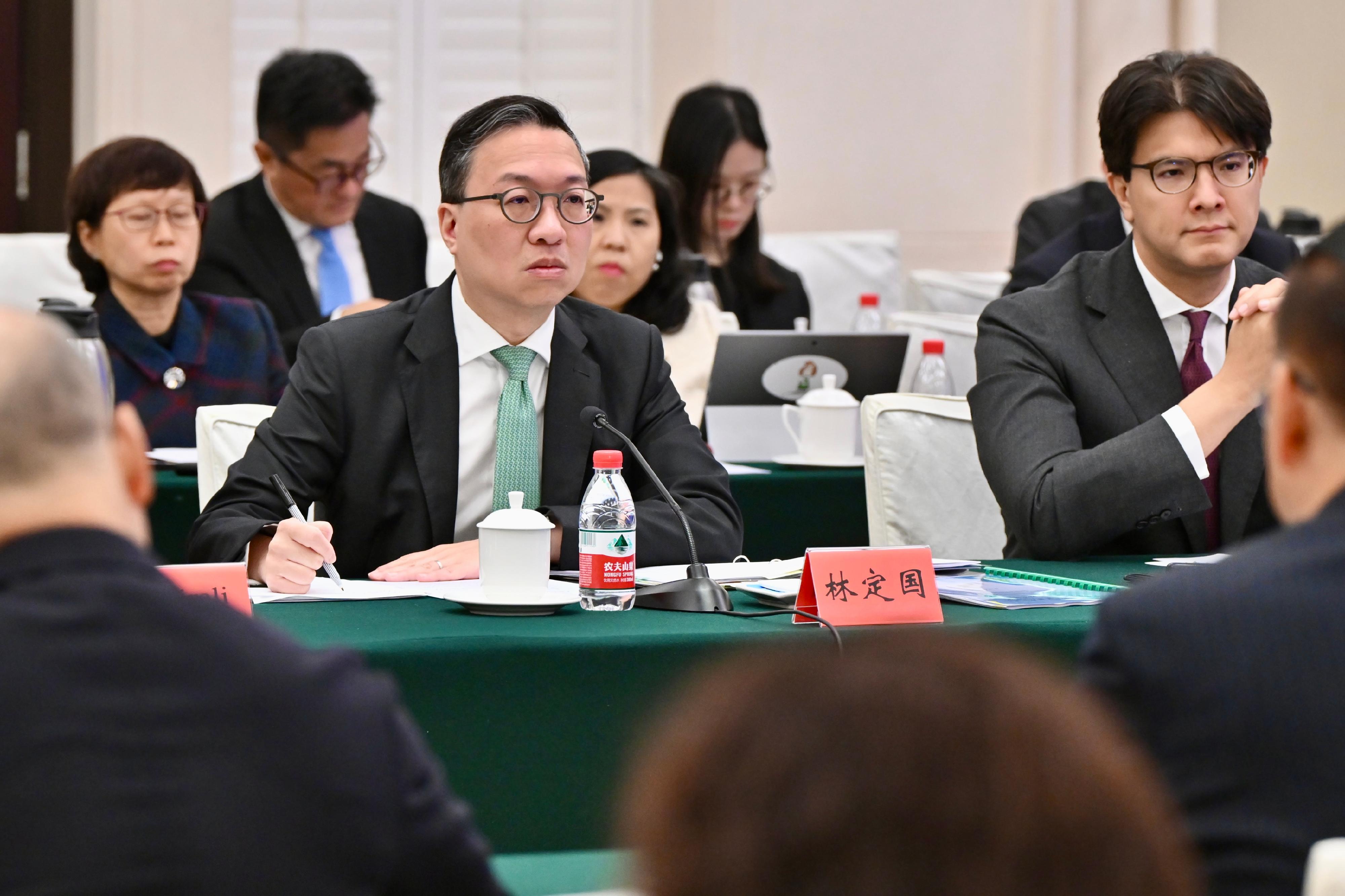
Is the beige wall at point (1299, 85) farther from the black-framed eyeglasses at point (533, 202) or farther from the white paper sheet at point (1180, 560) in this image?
the black-framed eyeglasses at point (533, 202)

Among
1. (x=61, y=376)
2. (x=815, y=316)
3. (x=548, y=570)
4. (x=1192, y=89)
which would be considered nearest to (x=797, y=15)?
(x=815, y=316)

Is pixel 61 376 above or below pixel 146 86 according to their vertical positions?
below

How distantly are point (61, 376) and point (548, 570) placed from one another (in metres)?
1.01

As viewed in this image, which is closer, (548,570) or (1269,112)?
(548,570)

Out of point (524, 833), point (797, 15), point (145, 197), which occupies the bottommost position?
point (524, 833)

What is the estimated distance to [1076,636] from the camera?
163cm

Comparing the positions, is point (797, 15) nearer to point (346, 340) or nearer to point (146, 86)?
point (146, 86)

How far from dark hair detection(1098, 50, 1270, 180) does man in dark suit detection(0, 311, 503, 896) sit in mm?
1868

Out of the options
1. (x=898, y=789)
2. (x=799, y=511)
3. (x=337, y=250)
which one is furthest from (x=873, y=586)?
(x=337, y=250)

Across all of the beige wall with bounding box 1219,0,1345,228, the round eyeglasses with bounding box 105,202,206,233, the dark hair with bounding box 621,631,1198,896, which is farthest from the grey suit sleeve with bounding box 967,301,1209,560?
the beige wall with bounding box 1219,0,1345,228

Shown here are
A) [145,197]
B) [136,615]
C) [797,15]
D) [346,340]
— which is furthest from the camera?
[797,15]

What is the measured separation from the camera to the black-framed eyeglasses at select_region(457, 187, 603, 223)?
2.27 m

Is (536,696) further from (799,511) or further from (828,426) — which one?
(828,426)

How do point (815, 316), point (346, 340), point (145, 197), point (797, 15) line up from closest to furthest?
point (346, 340) → point (145, 197) → point (815, 316) → point (797, 15)
